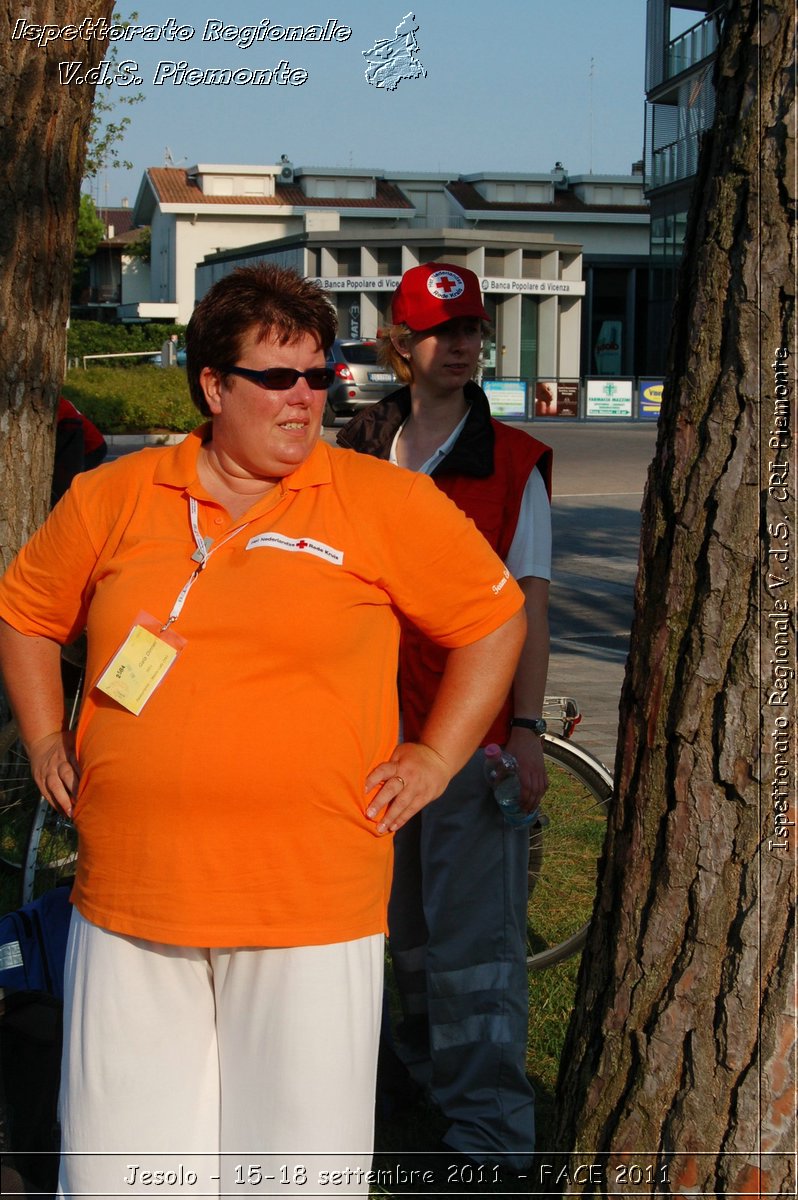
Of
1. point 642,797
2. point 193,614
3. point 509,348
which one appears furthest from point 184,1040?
point 509,348

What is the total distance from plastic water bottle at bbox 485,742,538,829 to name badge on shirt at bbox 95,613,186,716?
126cm

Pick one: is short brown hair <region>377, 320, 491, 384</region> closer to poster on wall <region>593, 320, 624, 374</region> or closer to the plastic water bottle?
the plastic water bottle

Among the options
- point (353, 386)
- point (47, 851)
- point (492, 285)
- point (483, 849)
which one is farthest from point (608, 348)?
point (483, 849)

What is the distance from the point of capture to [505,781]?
3.56 m

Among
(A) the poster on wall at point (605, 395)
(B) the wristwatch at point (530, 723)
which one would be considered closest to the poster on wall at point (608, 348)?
(A) the poster on wall at point (605, 395)

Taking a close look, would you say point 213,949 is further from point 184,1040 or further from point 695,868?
point 695,868

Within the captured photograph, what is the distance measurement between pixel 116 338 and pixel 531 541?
5603 cm

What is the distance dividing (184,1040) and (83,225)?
248ft

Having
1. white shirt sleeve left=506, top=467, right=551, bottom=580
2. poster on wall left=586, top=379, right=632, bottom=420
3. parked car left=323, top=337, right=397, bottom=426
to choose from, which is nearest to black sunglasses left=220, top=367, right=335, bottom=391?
white shirt sleeve left=506, top=467, right=551, bottom=580

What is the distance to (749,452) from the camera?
7.22 feet

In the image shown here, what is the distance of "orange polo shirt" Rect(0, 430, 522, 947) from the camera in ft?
8.01

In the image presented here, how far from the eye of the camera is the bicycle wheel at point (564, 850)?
4.72m

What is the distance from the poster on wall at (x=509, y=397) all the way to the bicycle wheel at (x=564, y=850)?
30598 millimetres

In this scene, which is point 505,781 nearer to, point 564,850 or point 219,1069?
point 219,1069
